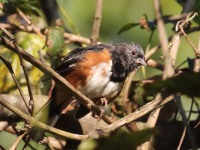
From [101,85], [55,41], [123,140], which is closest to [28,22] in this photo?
[55,41]

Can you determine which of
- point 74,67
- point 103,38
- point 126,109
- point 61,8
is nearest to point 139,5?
point 103,38

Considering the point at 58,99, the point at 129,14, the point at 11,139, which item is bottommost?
the point at 11,139

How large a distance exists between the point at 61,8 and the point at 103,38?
0.87m

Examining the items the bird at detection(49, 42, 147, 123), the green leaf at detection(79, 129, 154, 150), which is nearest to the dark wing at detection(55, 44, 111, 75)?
the bird at detection(49, 42, 147, 123)

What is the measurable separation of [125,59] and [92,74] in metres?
0.54

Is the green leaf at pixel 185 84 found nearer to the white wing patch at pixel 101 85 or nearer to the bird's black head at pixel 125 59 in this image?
the white wing patch at pixel 101 85

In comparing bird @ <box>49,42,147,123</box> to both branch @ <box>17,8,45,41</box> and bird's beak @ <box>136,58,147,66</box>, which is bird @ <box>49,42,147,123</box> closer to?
bird's beak @ <box>136,58,147,66</box>

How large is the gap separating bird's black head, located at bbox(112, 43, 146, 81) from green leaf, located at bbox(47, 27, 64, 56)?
48cm

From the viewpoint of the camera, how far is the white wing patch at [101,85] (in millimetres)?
3719

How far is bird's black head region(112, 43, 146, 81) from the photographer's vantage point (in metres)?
3.91

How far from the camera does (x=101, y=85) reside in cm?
377

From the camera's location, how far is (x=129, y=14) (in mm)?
4742

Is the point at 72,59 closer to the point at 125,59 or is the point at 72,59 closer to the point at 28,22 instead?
the point at 28,22

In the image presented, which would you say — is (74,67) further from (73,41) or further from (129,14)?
(129,14)
